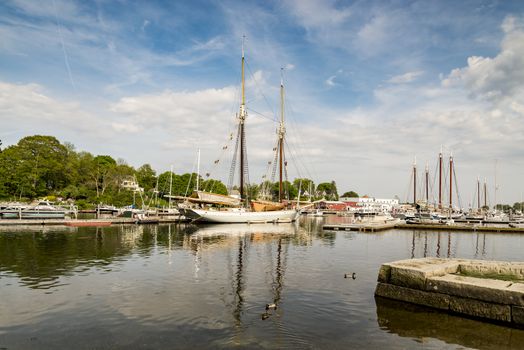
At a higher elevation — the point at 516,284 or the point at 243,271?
the point at 516,284

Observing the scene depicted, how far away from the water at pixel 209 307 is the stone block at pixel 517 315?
384 millimetres

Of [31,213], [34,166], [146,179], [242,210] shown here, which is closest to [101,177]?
[34,166]

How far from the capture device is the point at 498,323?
12.0m

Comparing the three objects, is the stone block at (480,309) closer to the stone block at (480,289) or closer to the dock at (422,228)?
the stone block at (480,289)

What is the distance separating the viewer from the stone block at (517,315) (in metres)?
11.6

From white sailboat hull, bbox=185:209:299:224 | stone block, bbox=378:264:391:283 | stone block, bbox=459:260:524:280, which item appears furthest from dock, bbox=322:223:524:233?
stone block, bbox=378:264:391:283

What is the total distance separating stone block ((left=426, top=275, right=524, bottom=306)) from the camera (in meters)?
11.9

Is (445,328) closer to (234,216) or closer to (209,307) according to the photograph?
(209,307)

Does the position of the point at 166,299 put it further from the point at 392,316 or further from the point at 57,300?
the point at 392,316

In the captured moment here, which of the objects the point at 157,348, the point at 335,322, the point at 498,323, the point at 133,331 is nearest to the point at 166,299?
the point at 133,331

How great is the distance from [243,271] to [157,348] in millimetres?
11477

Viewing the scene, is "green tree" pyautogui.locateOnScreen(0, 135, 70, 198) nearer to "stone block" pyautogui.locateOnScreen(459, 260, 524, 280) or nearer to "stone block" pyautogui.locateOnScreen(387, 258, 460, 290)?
"stone block" pyautogui.locateOnScreen(387, 258, 460, 290)

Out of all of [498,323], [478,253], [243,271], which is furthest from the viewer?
[478,253]

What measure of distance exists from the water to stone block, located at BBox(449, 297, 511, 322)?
400mm
